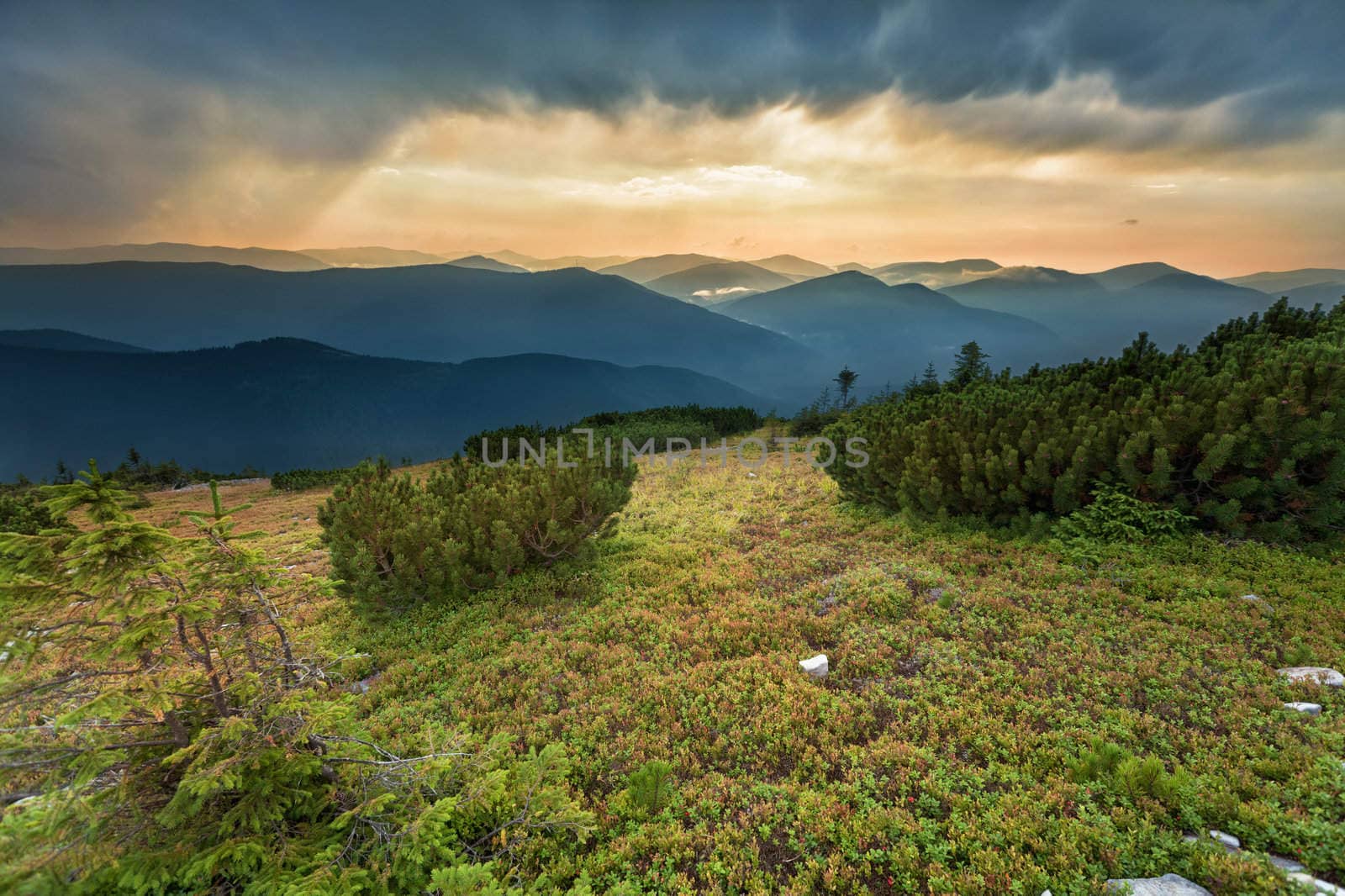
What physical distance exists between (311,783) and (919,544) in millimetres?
10406

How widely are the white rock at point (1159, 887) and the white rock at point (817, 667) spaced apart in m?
3.24

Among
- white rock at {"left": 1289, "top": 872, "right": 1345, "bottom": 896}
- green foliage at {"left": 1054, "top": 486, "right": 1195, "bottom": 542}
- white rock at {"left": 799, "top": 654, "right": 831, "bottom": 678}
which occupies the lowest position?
white rock at {"left": 799, "top": 654, "right": 831, "bottom": 678}

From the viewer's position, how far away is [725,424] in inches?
1438

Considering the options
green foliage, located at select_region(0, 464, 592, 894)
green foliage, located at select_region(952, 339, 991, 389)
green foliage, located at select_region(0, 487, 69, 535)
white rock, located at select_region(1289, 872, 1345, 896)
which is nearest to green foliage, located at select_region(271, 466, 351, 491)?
green foliage, located at select_region(0, 487, 69, 535)

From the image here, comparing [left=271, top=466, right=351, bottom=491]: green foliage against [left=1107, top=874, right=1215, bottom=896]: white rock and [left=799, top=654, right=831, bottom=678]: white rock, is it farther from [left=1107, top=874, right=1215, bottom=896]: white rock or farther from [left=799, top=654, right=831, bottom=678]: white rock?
[left=1107, top=874, right=1215, bottom=896]: white rock

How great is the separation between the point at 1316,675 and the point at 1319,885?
3.69m

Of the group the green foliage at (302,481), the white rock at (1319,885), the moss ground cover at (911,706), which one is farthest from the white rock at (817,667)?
the green foliage at (302,481)

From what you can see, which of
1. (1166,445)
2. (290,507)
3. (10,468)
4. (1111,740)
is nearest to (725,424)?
→ (290,507)

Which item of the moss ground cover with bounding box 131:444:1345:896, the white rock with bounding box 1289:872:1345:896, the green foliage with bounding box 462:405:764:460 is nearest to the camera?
the white rock with bounding box 1289:872:1345:896

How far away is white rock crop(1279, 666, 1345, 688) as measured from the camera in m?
5.28

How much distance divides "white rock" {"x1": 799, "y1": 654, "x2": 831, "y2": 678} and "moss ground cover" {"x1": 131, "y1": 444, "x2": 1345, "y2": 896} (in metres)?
0.12

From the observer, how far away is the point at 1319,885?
3.17 meters

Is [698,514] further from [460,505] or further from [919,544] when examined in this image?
[460,505]

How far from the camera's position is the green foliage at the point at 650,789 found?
181 inches
